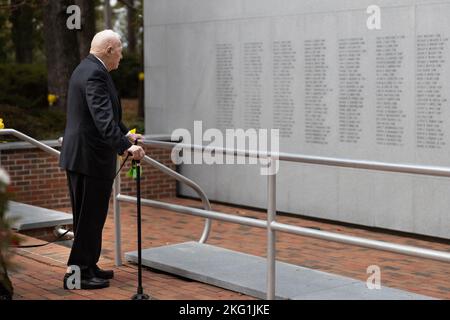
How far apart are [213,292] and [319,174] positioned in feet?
13.4

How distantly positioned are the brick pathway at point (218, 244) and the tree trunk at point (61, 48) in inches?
137

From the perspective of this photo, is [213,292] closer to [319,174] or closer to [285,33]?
[319,174]

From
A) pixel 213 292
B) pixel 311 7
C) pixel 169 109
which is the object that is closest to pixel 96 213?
pixel 213 292

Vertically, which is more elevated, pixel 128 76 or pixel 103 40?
pixel 128 76

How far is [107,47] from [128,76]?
18004mm

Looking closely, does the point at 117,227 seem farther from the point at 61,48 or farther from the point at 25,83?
the point at 25,83

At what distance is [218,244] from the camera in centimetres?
856

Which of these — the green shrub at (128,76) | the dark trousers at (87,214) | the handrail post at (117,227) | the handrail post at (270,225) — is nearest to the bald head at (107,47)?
the dark trousers at (87,214)

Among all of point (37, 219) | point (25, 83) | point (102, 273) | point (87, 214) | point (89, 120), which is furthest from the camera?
point (25, 83)

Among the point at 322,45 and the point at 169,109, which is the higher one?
the point at 322,45

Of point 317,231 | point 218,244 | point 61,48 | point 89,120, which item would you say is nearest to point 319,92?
point 218,244

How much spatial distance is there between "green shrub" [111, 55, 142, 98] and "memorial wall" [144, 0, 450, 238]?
11.6m

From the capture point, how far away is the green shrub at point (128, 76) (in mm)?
23609

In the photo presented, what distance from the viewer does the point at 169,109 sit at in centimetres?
1188
